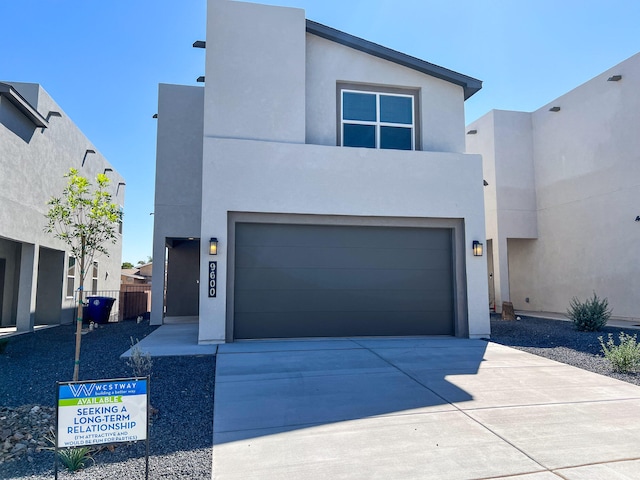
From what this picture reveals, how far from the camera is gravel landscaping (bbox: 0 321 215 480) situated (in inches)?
142

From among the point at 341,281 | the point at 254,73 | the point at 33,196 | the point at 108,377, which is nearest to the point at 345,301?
the point at 341,281

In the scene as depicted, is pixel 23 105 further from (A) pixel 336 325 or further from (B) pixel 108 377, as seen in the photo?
(A) pixel 336 325

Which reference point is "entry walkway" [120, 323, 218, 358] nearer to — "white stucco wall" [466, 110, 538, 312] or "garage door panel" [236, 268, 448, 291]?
"garage door panel" [236, 268, 448, 291]

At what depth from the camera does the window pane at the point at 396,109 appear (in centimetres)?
1104

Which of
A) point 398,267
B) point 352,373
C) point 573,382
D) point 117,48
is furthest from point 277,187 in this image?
point 573,382

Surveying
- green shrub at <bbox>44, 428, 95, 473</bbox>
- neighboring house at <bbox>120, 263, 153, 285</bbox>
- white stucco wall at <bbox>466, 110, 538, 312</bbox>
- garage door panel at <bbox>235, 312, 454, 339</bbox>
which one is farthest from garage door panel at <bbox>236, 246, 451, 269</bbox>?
neighboring house at <bbox>120, 263, 153, 285</bbox>

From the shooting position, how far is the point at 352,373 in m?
6.61

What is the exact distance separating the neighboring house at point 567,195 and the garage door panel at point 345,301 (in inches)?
314

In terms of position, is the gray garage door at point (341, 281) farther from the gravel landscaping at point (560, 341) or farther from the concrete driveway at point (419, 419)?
the concrete driveway at point (419, 419)

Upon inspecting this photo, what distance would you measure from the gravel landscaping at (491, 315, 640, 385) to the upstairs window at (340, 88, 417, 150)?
535cm

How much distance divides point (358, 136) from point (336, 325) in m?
Answer: 4.68

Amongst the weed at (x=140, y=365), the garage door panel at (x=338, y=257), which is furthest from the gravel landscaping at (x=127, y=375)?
the garage door panel at (x=338, y=257)

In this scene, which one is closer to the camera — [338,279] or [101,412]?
[101,412]

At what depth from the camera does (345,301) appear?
10008mm
